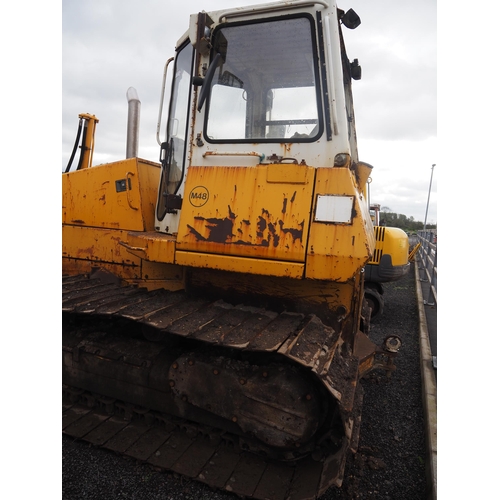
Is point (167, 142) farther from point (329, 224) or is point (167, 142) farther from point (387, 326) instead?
point (387, 326)

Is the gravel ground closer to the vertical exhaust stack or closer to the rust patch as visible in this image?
the rust patch

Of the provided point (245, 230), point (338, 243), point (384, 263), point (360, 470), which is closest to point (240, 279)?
point (245, 230)

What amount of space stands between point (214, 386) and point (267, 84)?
2.16 m

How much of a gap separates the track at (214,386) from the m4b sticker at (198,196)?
72 centimetres

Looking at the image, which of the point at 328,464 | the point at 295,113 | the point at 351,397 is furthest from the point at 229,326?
the point at 295,113

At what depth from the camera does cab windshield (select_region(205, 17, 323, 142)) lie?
8.38 ft

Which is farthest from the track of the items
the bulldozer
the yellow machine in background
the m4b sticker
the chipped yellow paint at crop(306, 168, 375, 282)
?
the yellow machine in background

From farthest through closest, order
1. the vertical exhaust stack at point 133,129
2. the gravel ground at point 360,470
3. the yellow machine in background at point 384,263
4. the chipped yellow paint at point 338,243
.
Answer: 1. the yellow machine in background at point 384,263
2. the vertical exhaust stack at point 133,129
3. the gravel ground at point 360,470
4. the chipped yellow paint at point 338,243

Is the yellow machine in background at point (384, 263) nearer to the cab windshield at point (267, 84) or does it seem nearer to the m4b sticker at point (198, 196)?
the cab windshield at point (267, 84)

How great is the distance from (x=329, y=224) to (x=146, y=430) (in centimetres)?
208

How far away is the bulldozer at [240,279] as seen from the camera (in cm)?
230

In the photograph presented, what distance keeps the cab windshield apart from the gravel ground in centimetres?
229

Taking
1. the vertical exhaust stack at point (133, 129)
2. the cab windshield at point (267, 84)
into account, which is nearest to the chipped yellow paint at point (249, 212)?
the cab windshield at point (267, 84)

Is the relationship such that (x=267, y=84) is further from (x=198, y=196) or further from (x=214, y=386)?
(x=214, y=386)
